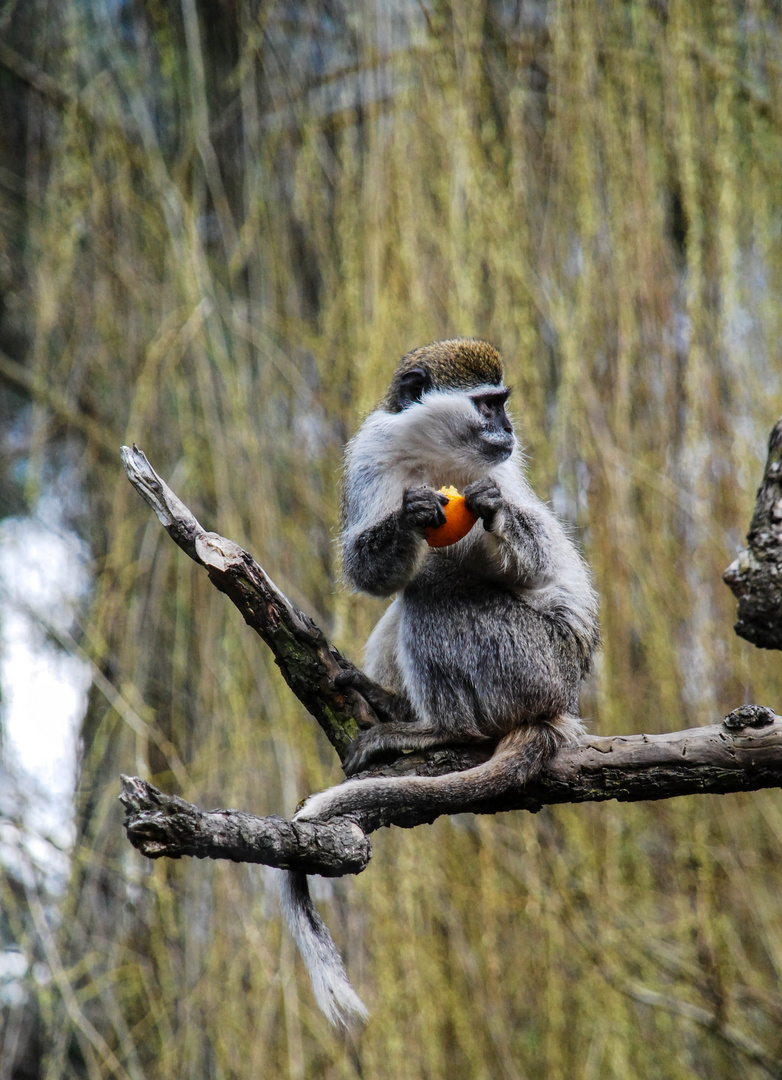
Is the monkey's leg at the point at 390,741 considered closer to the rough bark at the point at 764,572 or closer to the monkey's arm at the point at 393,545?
Answer: the monkey's arm at the point at 393,545

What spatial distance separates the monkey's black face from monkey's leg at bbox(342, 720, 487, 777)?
2.22ft

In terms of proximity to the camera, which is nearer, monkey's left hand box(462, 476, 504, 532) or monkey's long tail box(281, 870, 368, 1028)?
monkey's long tail box(281, 870, 368, 1028)

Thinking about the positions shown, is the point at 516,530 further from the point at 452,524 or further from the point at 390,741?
the point at 390,741

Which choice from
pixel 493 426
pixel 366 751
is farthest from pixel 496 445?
pixel 366 751

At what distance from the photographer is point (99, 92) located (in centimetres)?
312

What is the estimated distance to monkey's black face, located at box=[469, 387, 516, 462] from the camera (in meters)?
2.44

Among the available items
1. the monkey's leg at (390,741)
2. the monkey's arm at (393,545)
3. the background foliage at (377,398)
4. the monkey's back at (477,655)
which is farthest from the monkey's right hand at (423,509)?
the background foliage at (377,398)

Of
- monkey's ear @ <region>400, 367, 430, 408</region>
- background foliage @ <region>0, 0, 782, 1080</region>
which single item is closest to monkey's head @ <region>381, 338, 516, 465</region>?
monkey's ear @ <region>400, 367, 430, 408</region>

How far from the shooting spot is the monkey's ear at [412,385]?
255 cm

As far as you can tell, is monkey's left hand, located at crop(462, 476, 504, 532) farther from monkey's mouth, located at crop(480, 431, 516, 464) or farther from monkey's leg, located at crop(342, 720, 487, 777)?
monkey's leg, located at crop(342, 720, 487, 777)

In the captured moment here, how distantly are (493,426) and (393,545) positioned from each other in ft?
1.40

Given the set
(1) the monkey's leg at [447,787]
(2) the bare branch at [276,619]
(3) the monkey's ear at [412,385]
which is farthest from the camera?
(3) the monkey's ear at [412,385]

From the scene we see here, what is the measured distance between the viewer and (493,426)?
2.46m

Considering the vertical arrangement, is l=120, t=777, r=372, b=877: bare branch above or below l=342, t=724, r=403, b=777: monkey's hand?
below
